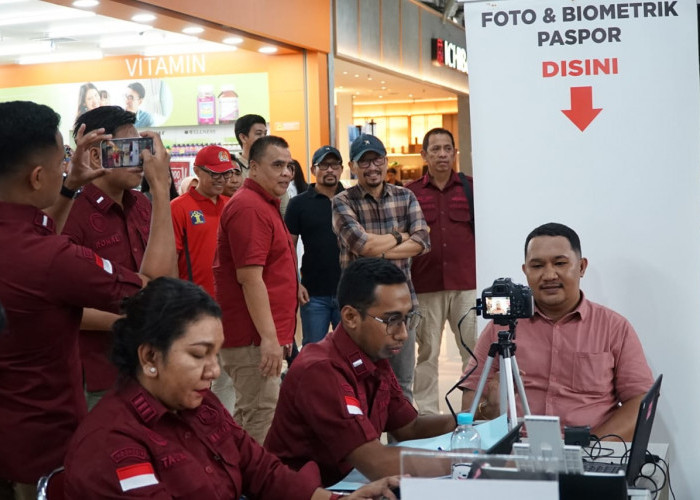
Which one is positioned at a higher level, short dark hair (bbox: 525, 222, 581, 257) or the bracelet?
the bracelet

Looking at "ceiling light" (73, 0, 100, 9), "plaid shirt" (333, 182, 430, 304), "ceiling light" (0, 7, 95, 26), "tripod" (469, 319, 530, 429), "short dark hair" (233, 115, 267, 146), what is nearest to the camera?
"tripod" (469, 319, 530, 429)

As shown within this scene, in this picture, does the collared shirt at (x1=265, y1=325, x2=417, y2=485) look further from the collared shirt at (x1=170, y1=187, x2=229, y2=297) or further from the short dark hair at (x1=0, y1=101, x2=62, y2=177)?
the collared shirt at (x1=170, y1=187, x2=229, y2=297)

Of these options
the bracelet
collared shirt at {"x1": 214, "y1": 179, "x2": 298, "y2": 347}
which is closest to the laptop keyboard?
the bracelet

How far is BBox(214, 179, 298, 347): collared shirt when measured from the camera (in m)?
4.25

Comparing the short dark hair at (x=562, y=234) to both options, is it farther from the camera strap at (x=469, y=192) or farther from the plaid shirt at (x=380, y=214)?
the camera strap at (x=469, y=192)

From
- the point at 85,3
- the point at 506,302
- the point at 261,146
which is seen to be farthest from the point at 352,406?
the point at 85,3

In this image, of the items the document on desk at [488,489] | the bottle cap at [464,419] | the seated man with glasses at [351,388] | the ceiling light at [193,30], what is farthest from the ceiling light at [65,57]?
the document on desk at [488,489]

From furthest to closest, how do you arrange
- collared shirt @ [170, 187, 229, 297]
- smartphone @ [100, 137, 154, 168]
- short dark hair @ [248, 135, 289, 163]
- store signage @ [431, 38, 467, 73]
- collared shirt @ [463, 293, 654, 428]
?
store signage @ [431, 38, 467, 73] → collared shirt @ [170, 187, 229, 297] → short dark hair @ [248, 135, 289, 163] → collared shirt @ [463, 293, 654, 428] → smartphone @ [100, 137, 154, 168]

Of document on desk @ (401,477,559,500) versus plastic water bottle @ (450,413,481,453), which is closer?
document on desk @ (401,477,559,500)

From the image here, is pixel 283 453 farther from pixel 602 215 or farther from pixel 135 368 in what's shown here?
pixel 602 215

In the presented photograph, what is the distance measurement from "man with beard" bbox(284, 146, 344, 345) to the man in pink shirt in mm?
2056

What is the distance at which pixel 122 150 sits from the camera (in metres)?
2.88

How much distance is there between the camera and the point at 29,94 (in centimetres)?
Result: 986

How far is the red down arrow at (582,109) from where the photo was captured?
3.95 meters
